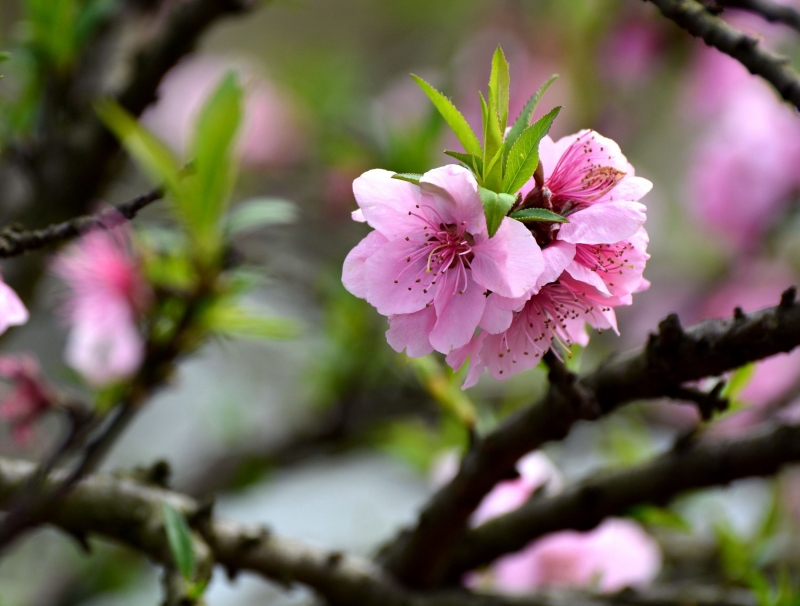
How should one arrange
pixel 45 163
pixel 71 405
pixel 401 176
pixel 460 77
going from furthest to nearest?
pixel 460 77 < pixel 45 163 < pixel 71 405 < pixel 401 176

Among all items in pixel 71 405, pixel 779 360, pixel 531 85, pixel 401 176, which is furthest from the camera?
pixel 531 85

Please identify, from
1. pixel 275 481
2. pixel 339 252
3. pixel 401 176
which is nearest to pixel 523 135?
pixel 401 176

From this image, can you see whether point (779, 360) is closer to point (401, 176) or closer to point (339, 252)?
point (339, 252)

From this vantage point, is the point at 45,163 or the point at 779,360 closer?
the point at 45,163

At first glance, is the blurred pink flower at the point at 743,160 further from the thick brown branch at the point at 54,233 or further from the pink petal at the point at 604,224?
the thick brown branch at the point at 54,233


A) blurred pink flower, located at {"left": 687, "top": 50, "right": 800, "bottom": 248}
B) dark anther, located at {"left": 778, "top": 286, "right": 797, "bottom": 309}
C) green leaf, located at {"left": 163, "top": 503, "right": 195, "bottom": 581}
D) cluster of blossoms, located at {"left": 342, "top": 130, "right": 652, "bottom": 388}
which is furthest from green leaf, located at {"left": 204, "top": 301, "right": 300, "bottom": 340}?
blurred pink flower, located at {"left": 687, "top": 50, "right": 800, "bottom": 248}

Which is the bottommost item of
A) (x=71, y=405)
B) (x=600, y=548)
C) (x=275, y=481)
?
(x=275, y=481)

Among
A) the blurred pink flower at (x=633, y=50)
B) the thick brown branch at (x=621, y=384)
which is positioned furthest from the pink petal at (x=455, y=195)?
the blurred pink flower at (x=633, y=50)

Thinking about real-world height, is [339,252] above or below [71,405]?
below
